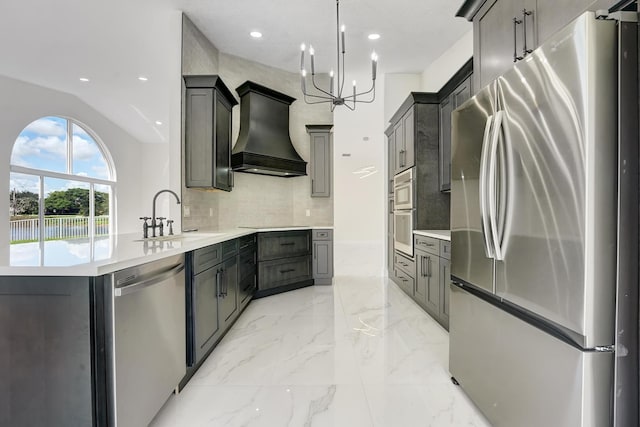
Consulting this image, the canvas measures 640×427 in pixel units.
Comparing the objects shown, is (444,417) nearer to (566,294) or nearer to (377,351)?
(377,351)

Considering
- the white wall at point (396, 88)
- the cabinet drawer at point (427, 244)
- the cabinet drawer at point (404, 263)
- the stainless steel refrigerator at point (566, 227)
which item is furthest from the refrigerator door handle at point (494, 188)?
the white wall at point (396, 88)

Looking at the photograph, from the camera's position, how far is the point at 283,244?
436 cm

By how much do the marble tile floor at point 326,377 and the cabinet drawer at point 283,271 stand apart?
0.72m

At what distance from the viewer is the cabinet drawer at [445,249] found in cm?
274

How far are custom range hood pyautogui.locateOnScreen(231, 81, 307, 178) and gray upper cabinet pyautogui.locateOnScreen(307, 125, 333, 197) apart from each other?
302 mm

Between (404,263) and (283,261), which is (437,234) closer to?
(404,263)

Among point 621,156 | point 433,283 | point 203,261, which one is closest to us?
point 621,156

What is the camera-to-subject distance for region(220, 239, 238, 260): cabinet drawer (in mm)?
2723

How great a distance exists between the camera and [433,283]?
313 centimetres

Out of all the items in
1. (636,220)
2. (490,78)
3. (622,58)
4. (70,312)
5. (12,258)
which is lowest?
(70,312)

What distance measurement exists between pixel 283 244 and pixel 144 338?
9.66 feet

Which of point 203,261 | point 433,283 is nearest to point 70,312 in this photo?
point 203,261

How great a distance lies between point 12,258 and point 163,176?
6.89 feet

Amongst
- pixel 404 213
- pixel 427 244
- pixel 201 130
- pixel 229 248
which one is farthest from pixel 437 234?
pixel 201 130
